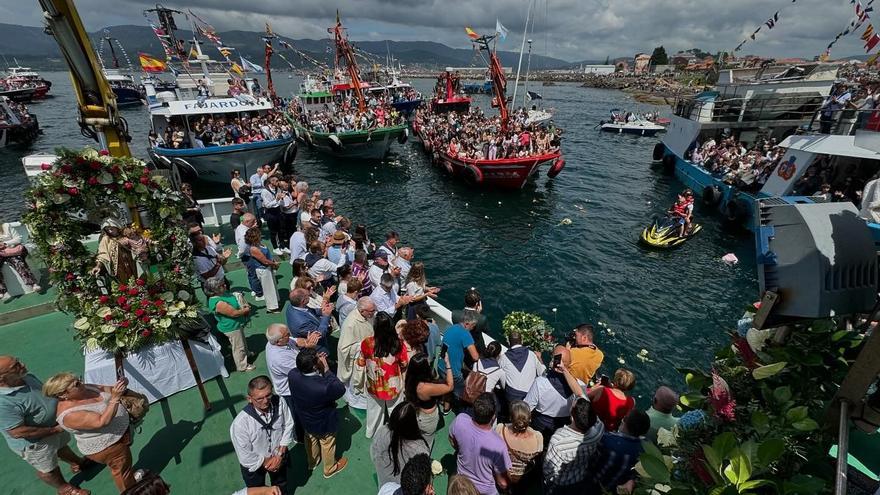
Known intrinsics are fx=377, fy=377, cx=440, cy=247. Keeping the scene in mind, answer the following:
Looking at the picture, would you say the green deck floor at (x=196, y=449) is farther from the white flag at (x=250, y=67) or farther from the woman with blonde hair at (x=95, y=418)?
the white flag at (x=250, y=67)

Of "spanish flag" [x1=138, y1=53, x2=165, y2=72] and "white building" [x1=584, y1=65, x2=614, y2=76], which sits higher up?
"white building" [x1=584, y1=65, x2=614, y2=76]

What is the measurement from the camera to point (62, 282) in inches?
178

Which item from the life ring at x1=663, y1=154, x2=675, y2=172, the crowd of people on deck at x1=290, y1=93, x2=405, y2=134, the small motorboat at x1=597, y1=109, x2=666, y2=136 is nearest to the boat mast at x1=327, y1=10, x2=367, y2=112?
the crowd of people on deck at x1=290, y1=93, x2=405, y2=134

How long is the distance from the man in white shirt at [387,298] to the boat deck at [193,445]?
4.59 ft

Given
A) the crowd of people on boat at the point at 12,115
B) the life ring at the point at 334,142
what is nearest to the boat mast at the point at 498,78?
the life ring at the point at 334,142

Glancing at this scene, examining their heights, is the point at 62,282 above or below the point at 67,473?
above

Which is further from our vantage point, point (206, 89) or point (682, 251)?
point (206, 89)

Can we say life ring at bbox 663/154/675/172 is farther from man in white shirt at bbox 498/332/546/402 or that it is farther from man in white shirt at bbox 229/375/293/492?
man in white shirt at bbox 229/375/293/492

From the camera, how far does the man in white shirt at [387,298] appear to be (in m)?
5.41

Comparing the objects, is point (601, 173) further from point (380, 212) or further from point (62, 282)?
point (62, 282)

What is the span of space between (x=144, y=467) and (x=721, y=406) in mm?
5429

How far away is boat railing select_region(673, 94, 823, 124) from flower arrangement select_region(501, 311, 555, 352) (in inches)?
828

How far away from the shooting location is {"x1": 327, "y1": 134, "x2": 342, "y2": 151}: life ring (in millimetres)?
23500

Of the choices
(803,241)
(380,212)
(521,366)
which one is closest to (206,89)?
(380,212)
